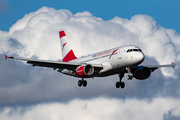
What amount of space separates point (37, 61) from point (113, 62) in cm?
1172

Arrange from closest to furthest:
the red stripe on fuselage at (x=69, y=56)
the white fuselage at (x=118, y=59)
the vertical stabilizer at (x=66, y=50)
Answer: the white fuselage at (x=118, y=59) → the red stripe on fuselage at (x=69, y=56) → the vertical stabilizer at (x=66, y=50)

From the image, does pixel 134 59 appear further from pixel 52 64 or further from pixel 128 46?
pixel 52 64

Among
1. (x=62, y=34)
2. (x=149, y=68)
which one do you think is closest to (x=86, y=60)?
(x=149, y=68)

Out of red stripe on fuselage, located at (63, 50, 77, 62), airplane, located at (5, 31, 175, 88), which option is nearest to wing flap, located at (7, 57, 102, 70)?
airplane, located at (5, 31, 175, 88)

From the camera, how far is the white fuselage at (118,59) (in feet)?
179

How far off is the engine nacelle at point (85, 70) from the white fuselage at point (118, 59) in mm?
1775

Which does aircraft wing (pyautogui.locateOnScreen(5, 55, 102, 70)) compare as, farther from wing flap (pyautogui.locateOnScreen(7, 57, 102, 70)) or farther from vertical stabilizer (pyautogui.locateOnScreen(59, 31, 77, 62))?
vertical stabilizer (pyautogui.locateOnScreen(59, 31, 77, 62))

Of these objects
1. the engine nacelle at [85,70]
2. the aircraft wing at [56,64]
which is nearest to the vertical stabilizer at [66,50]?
the aircraft wing at [56,64]

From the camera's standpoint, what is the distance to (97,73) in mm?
59125

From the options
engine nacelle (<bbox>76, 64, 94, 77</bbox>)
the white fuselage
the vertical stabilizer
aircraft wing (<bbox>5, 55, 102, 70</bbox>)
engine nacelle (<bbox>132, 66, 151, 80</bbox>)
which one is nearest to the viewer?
the white fuselage

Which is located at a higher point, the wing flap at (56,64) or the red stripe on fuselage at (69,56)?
the red stripe on fuselage at (69,56)

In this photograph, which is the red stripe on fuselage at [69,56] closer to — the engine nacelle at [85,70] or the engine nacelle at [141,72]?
the engine nacelle at [85,70]

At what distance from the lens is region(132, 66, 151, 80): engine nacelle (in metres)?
63.5

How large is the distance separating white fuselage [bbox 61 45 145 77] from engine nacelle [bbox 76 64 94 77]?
1775 mm
